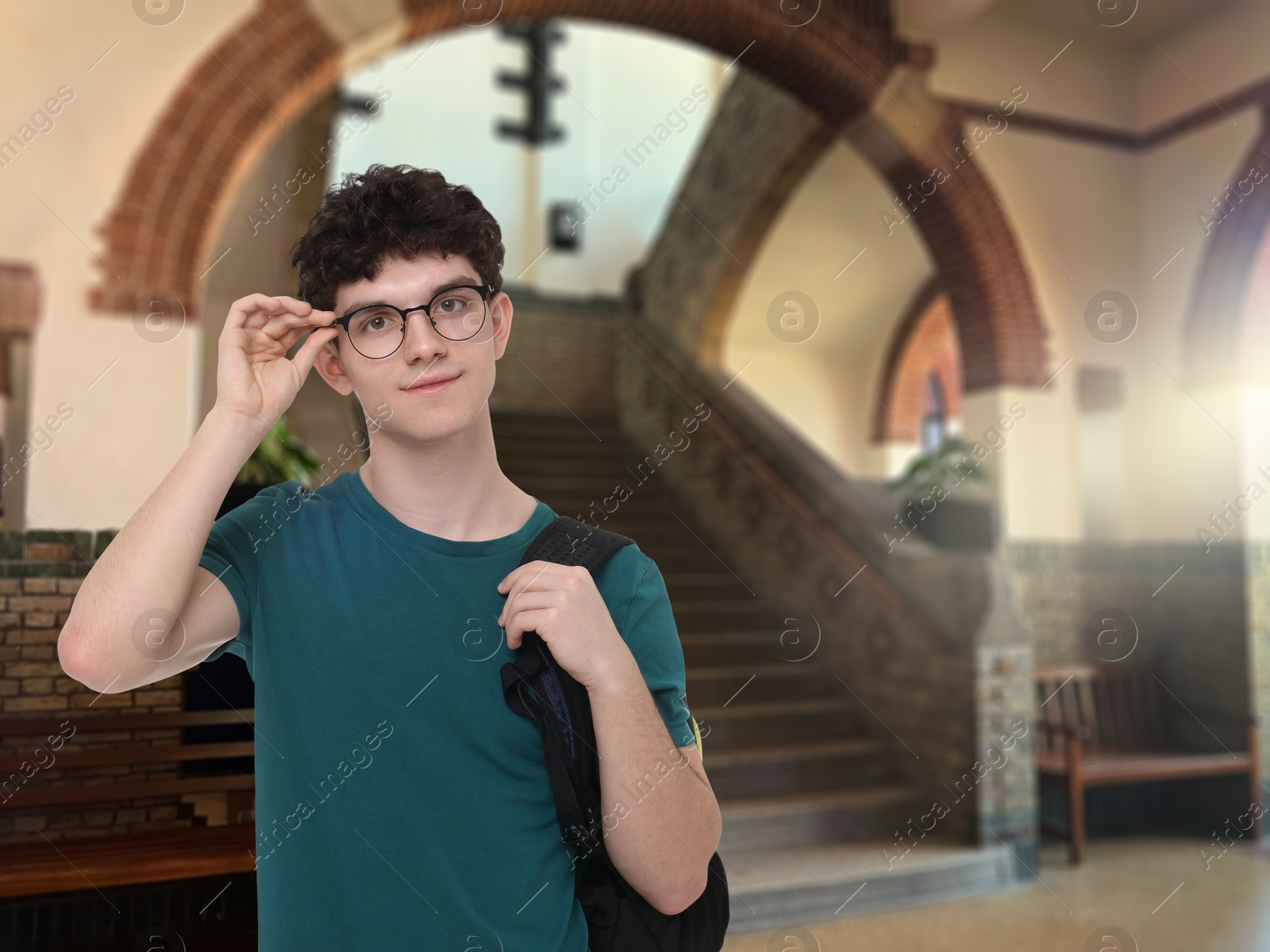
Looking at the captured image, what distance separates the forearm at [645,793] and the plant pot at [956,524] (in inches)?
165

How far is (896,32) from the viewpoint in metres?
5.02

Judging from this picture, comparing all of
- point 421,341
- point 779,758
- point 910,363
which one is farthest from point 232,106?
point 910,363

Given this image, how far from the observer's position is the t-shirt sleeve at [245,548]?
3.55 feet

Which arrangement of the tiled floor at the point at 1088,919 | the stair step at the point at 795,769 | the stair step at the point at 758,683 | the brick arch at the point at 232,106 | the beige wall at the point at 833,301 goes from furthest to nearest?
the beige wall at the point at 833,301, the stair step at the point at 758,683, the stair step at the point at 795,769, the tiled floor at the point at 1088,919, the brick arch at the point at 232,106

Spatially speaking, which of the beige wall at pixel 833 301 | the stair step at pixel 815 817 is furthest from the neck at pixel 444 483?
the beige wall at pixel 833 301

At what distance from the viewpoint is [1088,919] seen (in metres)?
3.68

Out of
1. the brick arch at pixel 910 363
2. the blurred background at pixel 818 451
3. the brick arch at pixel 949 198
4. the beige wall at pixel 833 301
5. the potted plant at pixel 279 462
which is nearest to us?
the blurred background at pixel 818 451

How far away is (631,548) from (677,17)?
390 cm

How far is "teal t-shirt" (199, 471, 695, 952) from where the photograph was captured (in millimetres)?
1034

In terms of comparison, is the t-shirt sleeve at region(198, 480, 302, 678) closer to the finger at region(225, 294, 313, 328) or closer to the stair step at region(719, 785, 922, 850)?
the finger at region(225, 294, 313, 328)

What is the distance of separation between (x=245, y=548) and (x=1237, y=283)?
567cm

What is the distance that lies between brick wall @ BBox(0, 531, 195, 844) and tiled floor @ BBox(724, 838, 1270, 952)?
2.21 metres

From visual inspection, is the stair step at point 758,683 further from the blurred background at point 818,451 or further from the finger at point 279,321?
the finger at point 279,321

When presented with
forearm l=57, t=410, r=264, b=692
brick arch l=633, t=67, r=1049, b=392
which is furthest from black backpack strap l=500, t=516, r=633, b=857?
brick arch l=633, t=67, r=1049, b=392
